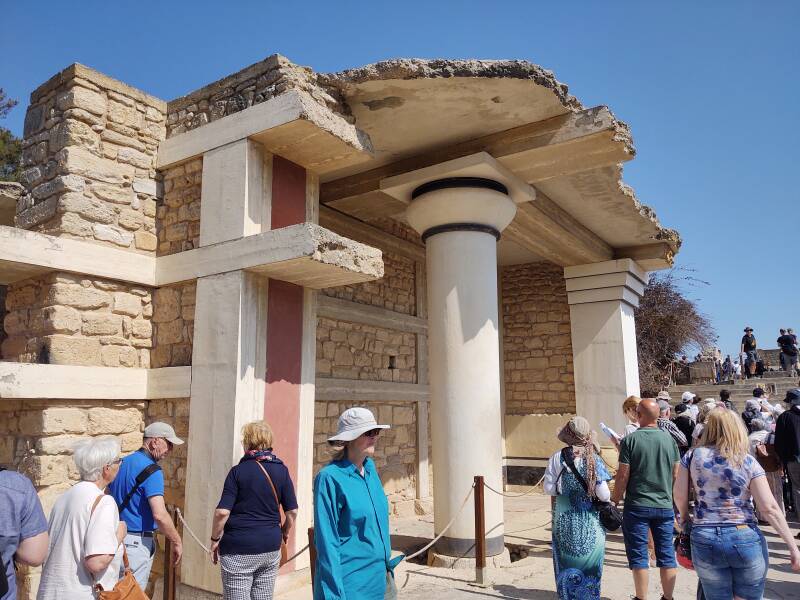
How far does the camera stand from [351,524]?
98.0 inches

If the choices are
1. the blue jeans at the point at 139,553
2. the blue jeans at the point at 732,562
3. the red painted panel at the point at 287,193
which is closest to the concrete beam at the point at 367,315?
the red painted panel at the point at 287,193

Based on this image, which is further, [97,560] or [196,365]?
[196,365]

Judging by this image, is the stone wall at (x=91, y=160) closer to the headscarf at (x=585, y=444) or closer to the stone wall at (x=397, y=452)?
the stone wall at (x=397, y=452)

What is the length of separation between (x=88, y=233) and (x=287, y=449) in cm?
236

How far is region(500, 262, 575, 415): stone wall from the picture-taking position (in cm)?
1038

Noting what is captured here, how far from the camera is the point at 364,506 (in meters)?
2.53

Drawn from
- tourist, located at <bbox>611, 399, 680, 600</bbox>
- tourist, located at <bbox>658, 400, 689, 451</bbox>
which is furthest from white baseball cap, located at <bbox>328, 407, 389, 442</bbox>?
tourist, located at <bbox>658, 400, 689, 451</bbox>

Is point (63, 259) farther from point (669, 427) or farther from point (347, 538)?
point (669, 427)

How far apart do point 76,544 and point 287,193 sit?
327 centimetres

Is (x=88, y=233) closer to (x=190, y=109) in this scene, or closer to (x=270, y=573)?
(x=190, y=109)

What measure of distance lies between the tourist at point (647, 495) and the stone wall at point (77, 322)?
3898mm

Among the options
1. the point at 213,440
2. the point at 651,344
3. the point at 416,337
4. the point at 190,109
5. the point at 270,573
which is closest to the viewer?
the point at 270,573

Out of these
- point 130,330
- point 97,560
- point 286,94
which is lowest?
point 97,560

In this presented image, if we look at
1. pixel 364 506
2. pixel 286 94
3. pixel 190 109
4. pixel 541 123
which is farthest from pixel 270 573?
pixel 541 123
